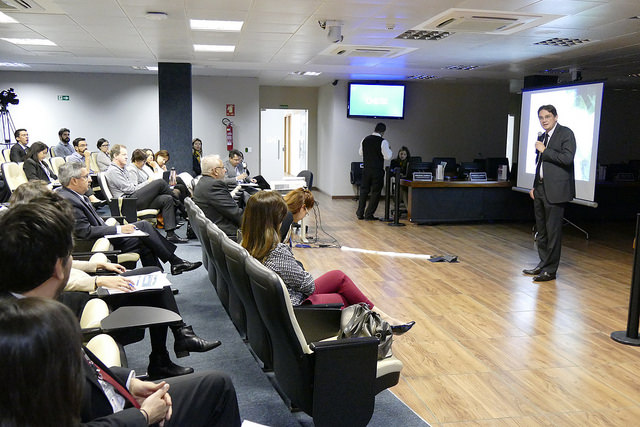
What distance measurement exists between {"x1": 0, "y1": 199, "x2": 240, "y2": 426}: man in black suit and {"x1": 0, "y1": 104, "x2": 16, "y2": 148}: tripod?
12.0m

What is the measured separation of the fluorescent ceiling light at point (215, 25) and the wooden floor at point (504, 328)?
2.92 m

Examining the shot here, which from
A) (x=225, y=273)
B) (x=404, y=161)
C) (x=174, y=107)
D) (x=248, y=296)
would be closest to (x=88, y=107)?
(x=174, y=107)

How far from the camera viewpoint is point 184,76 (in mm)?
9836

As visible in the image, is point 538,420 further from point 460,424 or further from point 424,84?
point 424,84

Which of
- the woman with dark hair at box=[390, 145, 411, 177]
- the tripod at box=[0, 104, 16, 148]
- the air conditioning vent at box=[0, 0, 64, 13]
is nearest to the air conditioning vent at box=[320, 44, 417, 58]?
the woman with dark hair at box=[390, 145, 411, 177]

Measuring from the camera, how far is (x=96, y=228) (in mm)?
4375

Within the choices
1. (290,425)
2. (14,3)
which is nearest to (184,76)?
(14,3)

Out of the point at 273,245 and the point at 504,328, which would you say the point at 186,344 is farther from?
the point at 504,328

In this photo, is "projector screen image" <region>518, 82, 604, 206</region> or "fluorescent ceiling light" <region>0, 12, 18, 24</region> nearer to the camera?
"fluorescent ceiling light" <region>0, 12, 18, 24</region>

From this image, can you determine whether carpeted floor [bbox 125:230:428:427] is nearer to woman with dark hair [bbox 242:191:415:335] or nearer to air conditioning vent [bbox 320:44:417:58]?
woman with dark hair [bbox 242:191:415:335]

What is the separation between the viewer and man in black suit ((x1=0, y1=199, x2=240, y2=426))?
5.29 ft

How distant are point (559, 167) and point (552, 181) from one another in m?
0.16

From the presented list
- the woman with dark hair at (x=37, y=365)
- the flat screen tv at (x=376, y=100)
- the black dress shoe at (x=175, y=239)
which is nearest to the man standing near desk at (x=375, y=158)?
the flat screen tv at (x=376, y=100)

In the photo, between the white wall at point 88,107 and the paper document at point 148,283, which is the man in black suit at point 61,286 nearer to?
the paper document at point 148,283
